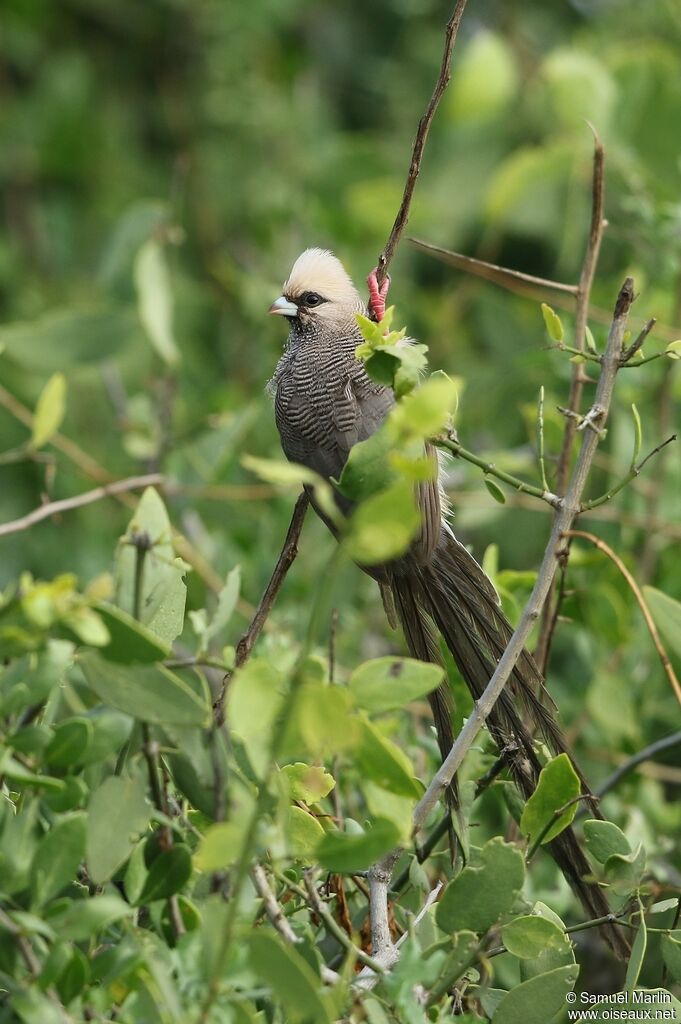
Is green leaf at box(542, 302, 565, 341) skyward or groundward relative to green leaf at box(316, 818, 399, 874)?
skyward

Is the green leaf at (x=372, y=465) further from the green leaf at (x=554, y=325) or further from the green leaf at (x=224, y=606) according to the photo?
the green leaf at (x=554, y=325)

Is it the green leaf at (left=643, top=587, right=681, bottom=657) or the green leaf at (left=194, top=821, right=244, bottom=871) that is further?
the green leaf at (left=643, top=587, right=681, bottom=657)

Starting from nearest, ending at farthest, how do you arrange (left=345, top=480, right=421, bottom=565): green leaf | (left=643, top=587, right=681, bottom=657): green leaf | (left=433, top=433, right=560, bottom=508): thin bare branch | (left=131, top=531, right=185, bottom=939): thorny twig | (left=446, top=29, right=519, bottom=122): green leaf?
(left=345, top=480, right=421, bottom=565): green leaf < (left=131, top=531, right=185, bottom=939): thorny twig < (left=433, top=433, right=560, bottom=508): thin bare branch < (left=643, top=587, right=681, bottom=657): green leaf < (left=446, top=29, right=519, bottom=122): green leaf

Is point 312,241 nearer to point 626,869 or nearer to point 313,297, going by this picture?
point 313,297

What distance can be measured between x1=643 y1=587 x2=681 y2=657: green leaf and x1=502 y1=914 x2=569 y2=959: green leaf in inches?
27.3

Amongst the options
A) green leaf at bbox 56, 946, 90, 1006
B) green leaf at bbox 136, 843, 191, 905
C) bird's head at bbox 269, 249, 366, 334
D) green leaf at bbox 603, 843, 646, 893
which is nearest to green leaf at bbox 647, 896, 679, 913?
green leaf at bbox 603, 843, 646, 893

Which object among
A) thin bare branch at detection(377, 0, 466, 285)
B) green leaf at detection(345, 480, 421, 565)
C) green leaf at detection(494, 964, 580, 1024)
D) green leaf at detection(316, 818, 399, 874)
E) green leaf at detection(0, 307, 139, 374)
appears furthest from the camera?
green leaf at detection(0, 307, 139, 374)

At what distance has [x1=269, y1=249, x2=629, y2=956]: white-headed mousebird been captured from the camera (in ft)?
5.79

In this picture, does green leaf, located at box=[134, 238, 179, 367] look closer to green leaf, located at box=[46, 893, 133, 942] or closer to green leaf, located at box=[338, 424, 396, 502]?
green leaf, located at box=[338, 424, 396, 502]

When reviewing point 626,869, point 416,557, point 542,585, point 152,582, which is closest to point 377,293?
point 416,557

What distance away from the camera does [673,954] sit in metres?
1.45

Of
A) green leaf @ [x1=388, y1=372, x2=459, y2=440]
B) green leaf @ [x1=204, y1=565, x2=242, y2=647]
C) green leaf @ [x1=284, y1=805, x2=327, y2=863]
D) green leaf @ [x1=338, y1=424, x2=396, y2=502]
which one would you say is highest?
green leaf @ [x1=388, y1=372, x2=459, y2=440]

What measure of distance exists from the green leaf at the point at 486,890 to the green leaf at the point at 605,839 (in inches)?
8.7

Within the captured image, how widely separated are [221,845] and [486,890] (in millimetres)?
388
